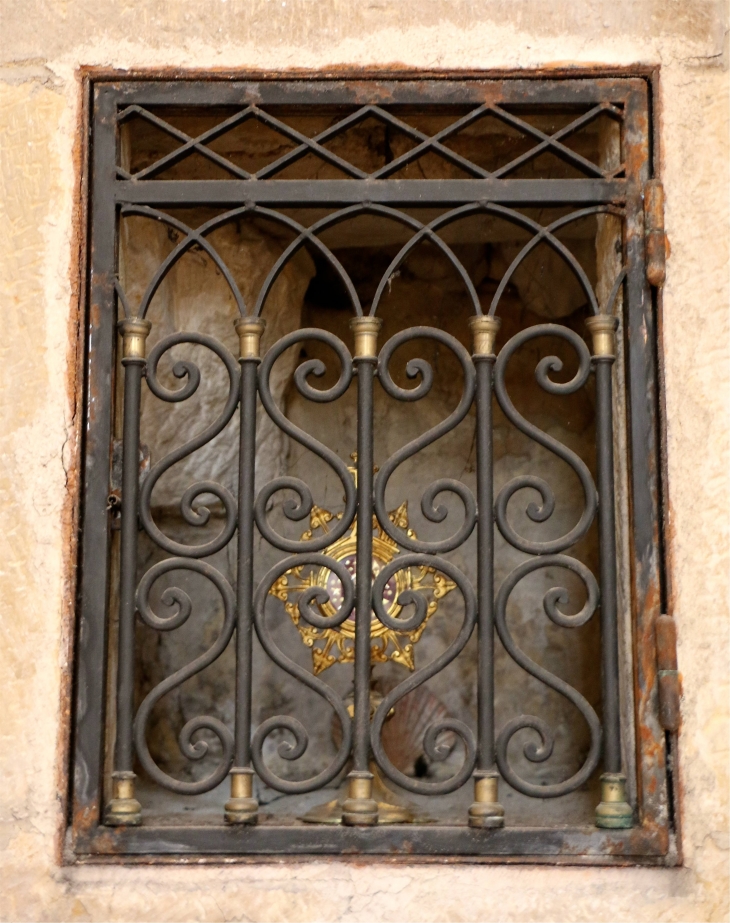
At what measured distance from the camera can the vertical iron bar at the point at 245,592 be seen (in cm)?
182

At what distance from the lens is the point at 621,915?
1.73m

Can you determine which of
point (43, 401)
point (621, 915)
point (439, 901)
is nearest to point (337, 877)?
point (439, 901)

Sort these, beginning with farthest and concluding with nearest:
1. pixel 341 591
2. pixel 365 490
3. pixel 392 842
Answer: pixel 341 591, pixel 365 490, pixel 392 842

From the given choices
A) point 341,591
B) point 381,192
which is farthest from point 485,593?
point 341,591

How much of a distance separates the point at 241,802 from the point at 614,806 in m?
0.57

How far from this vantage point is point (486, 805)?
1.79 metres

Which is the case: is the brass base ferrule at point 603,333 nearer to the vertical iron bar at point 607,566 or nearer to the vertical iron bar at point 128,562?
the vertical iron bar at point 607,566

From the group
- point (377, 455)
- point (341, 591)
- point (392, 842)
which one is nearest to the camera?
point (392, 842)

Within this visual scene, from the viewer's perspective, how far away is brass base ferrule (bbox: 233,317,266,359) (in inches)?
75.5

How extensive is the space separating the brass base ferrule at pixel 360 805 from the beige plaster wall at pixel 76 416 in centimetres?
7

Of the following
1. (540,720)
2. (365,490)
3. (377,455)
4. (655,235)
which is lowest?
(540,720)

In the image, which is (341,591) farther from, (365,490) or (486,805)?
(486,805)

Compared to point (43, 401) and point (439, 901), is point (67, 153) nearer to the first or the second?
point (43, 401)

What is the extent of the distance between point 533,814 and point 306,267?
51.7 inches
